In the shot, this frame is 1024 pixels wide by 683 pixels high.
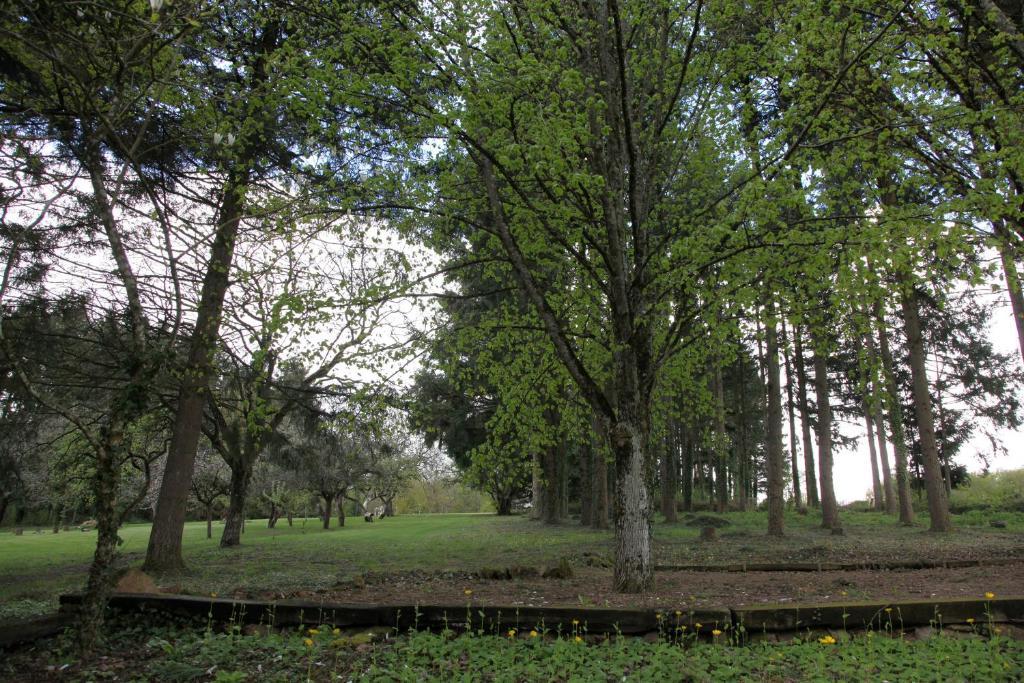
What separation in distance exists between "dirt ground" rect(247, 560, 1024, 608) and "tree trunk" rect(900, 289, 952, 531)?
7.09 meters

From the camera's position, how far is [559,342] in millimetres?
7426

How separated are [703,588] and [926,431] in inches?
462

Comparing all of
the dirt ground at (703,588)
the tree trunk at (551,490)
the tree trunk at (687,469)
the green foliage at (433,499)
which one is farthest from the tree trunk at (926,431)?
the green foliage at (433,499)

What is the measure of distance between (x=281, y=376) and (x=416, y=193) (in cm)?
1227

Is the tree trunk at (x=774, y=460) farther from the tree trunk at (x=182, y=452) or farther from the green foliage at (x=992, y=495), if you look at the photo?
the green foliage at (x=992, y=495)

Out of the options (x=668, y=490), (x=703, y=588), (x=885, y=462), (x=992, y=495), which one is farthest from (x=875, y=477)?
(x=703, y=588)

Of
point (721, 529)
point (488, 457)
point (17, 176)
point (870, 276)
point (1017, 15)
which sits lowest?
point (721, 529)

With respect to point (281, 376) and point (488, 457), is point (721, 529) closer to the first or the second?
point (488, 457)

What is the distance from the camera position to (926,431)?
1505 cm

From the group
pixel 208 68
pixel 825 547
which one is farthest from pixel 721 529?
pixel 208 68

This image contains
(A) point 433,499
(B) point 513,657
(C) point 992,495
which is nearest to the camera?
(B) point 513,657

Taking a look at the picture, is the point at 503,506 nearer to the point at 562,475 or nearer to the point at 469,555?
the point at 562,475

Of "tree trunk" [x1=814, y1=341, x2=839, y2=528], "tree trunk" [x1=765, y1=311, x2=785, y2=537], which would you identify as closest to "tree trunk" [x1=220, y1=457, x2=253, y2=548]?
"tree trunk" [x1=765, y1=311, x2=785, y2=537]

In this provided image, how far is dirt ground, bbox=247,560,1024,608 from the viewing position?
18.7 ft
